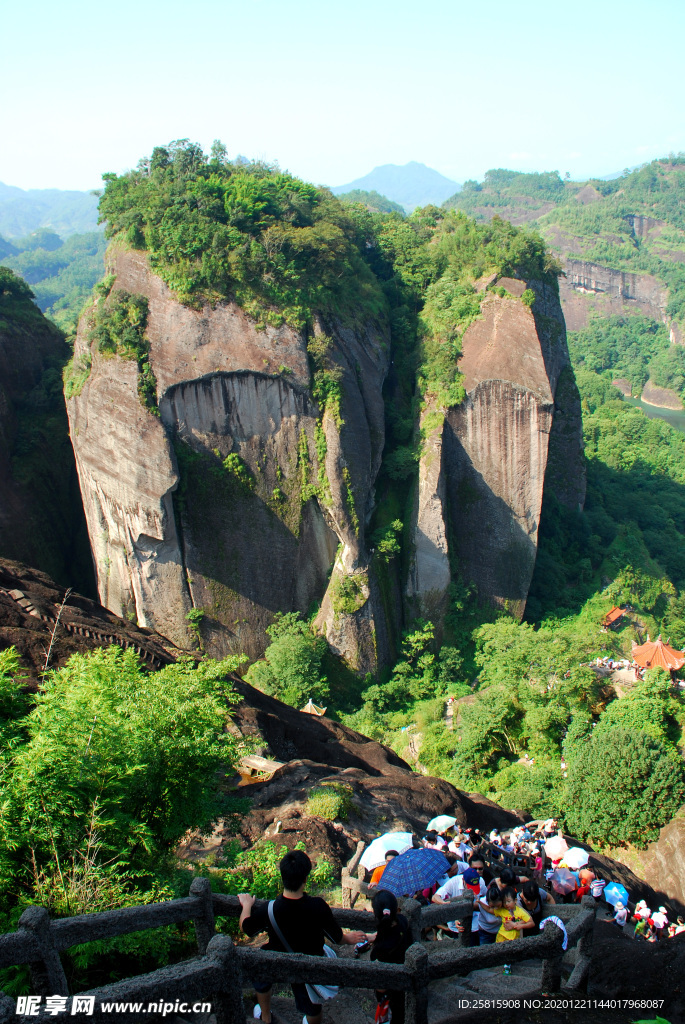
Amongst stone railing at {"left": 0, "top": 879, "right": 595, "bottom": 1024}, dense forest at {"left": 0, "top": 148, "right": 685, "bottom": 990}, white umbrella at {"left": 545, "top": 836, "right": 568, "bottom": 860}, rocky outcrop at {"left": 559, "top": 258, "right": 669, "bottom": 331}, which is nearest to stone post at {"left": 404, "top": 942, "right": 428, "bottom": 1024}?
stone railing at {"left": 0, "top": 879, "right": 595, "bottom": 1024}

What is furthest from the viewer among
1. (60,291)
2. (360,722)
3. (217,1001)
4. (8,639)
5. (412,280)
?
(60,291)

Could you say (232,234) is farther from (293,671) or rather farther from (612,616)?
(612,616)

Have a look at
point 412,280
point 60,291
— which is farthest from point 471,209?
point 412,280

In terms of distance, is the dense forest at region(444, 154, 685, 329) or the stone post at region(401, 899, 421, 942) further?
the dense forest at region(444, 154, 685, 329)

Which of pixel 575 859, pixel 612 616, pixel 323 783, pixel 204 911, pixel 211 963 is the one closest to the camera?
pixel 211 963

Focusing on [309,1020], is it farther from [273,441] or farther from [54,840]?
[273,441]

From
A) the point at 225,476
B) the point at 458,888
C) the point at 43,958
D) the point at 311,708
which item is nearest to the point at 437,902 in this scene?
the point at 458,888

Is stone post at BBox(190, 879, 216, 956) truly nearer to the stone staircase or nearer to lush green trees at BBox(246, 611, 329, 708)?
the stone staircase
